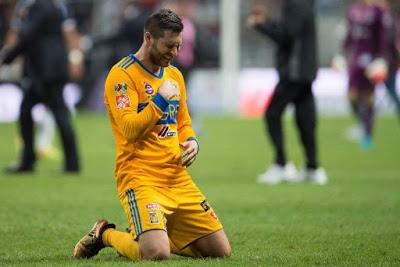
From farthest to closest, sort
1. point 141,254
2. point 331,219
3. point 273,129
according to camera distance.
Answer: point 273,129 → point 331,219 → point 141,254

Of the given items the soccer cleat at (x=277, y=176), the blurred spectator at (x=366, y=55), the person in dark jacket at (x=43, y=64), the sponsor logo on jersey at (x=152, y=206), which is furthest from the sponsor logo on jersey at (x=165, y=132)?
the blurred spectator at (x=366, y=55)

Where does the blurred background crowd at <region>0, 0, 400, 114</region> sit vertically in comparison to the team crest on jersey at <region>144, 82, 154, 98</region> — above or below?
below

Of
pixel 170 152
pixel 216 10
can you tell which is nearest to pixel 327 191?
pixel 170 152

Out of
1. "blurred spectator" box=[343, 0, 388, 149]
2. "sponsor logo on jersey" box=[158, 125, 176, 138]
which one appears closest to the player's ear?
"sponsor logo on jersey" box=[158, 125, 176, 138]

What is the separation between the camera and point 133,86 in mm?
7332

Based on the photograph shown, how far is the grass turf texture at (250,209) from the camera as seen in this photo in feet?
24.8

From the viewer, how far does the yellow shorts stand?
7.23 meters

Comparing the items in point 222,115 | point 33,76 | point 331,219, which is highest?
point 33,76

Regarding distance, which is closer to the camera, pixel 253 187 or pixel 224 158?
pixel 253 187

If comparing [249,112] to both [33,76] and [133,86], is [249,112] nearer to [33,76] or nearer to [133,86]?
[33,76]

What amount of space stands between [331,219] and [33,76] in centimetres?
549

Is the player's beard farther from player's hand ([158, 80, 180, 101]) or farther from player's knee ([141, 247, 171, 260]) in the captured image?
player's knee ([141, 247, 171, 260])

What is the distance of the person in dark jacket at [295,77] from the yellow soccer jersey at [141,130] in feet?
16.8

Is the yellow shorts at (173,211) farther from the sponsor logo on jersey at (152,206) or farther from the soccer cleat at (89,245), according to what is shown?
the soccer cleat at (89,245)
